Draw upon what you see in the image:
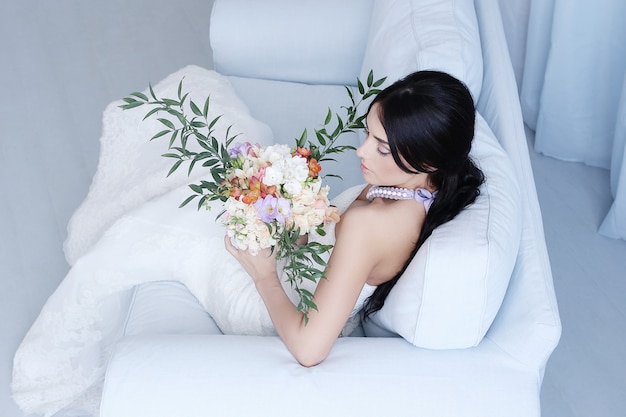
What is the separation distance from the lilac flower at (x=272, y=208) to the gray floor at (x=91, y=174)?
1165mm

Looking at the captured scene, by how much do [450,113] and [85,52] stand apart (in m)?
2.79

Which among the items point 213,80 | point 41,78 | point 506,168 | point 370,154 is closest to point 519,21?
point 213,80

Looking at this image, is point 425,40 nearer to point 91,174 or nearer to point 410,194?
point 410,194

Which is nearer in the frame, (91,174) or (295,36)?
(295,36)

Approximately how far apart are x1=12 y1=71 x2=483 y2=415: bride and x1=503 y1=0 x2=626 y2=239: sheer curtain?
4.38 feet

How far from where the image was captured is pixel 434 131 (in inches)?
54.9

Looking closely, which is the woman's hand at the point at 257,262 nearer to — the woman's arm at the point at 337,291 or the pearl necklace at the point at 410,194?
the woman's arm at the point at 337,291

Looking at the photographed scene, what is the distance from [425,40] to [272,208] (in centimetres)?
89

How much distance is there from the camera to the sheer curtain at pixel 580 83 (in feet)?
8.75

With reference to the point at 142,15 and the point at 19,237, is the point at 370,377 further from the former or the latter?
the point at 142,15

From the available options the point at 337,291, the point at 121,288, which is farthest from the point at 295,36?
the point at 337,291

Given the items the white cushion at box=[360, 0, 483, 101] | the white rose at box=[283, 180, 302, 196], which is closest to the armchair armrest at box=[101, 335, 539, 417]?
the white rose at box=[283, 180, 302, 196]

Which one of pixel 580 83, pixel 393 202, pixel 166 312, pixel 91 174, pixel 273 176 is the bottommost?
pixel 91 174

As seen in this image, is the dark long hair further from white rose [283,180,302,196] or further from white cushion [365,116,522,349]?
white rose [283,180,302,196]
